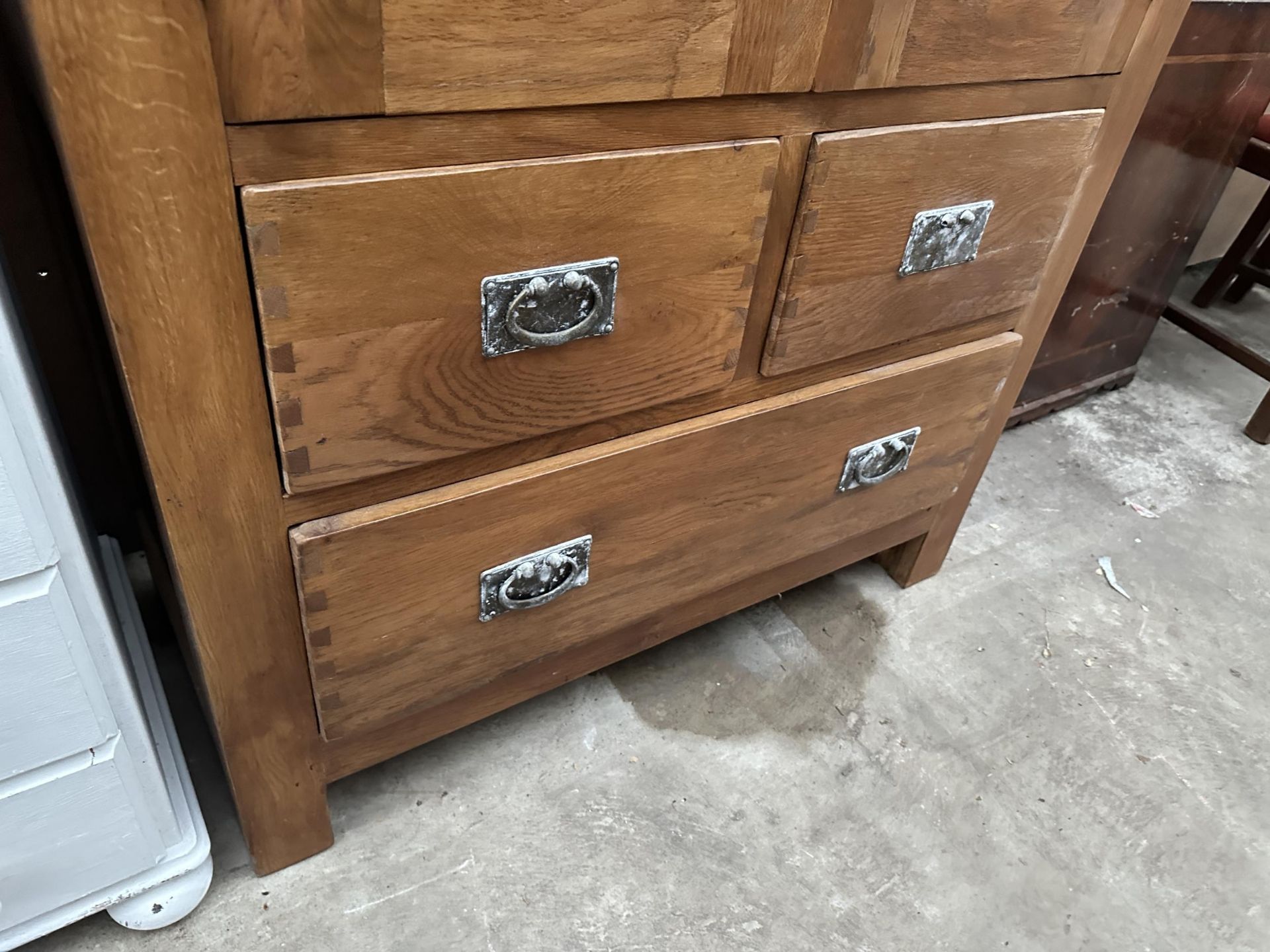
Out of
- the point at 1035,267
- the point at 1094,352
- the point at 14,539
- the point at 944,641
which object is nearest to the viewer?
the point at 14,539

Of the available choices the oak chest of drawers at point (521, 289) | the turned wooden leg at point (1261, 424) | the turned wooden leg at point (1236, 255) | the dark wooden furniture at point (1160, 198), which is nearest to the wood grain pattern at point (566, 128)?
the oak chest of drawers at point (521, 289)

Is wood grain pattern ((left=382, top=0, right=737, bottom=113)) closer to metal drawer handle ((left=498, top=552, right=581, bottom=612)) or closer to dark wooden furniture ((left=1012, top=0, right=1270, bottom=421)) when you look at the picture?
metal drawer handle ((left=498, top=552, right=581, bottom=612))

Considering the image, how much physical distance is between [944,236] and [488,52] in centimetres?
49

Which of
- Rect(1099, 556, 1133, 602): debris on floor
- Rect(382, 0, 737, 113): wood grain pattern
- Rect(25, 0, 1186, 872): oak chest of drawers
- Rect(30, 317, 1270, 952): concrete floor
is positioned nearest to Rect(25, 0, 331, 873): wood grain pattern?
Rect(25, 0, 1186, 872): oak chest of drawers

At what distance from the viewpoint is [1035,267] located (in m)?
0.95

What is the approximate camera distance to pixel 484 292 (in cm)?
59

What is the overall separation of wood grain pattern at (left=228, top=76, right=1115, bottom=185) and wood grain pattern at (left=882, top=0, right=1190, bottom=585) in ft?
0.59

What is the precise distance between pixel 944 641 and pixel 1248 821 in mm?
386

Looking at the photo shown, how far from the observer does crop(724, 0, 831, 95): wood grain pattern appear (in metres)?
0.60

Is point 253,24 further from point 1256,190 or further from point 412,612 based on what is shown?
point 1256,190

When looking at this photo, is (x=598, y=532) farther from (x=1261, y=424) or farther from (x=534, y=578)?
(x=1261, y=424)

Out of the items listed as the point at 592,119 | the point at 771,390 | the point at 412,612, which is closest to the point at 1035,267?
the point at 771,390

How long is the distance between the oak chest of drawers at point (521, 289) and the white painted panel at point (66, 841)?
3.6 inches

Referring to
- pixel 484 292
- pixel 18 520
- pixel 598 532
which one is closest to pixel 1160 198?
pixel 598 532
